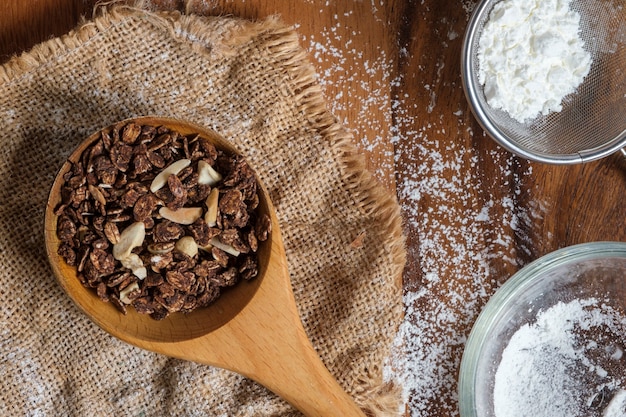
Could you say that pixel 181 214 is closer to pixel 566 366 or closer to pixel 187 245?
pixel 187 245

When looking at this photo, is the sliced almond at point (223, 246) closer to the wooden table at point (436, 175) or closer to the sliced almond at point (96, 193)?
the sliced almond at point (96, 193)

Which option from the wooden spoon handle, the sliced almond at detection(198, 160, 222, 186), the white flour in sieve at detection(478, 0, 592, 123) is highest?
the white flour in sieve at detection(478, 0, 592, 123)

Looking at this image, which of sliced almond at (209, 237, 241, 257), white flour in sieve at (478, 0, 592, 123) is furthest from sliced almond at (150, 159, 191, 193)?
white flour in sieve at (478, 0, 592, 123)

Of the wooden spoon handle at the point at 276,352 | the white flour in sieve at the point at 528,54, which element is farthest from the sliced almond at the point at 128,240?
the white flour in sieve at the point at 528,54

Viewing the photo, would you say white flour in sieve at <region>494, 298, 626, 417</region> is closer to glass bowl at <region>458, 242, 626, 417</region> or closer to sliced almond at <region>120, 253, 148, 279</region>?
glass bowl at <region>458, 242, 626, 417</region>

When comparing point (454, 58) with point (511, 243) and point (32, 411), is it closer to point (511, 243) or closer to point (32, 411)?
point (511, 243)

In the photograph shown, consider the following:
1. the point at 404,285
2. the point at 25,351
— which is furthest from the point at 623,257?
the point at 25,351
